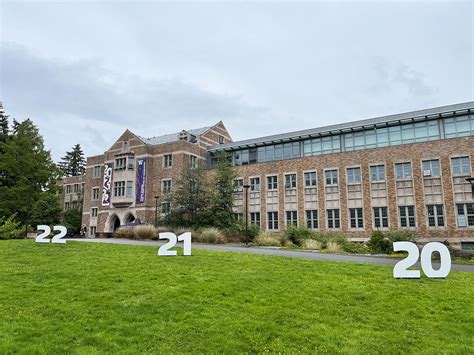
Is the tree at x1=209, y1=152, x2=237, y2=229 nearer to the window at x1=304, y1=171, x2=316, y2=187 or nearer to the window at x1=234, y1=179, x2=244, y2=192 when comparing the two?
the window at x1=234, y1=179, x2=244, y2=192

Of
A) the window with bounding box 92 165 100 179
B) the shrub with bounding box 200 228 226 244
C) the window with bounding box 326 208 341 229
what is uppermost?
the window with bounding box 92 165 100 179

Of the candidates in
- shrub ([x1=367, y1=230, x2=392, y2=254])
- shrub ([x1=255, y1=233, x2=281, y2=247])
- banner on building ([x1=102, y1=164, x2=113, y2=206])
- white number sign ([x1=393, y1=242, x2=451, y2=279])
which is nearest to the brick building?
banner on building ([x1=102, y1=164, x2=113, y2=206])

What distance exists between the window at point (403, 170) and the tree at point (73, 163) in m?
68.8

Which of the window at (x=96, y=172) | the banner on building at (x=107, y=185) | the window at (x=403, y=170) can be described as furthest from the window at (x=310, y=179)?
the window at (x=96, y=172)

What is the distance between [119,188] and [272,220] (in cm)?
1969

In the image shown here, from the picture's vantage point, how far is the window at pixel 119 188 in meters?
47.1

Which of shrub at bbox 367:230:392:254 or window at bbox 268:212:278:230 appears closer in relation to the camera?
shrub at bbox 367:230:392:254

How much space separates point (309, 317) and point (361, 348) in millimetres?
1523

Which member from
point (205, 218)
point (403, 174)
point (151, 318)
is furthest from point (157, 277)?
point (403, 174)

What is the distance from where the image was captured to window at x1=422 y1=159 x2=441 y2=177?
3197 cm

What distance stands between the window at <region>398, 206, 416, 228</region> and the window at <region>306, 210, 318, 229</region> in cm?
737

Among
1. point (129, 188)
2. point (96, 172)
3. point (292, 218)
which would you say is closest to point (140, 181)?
point (129, 188)

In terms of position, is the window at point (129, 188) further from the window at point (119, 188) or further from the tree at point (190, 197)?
the tree at point (190, 197)

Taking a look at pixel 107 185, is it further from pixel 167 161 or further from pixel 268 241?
pixel 268 241
